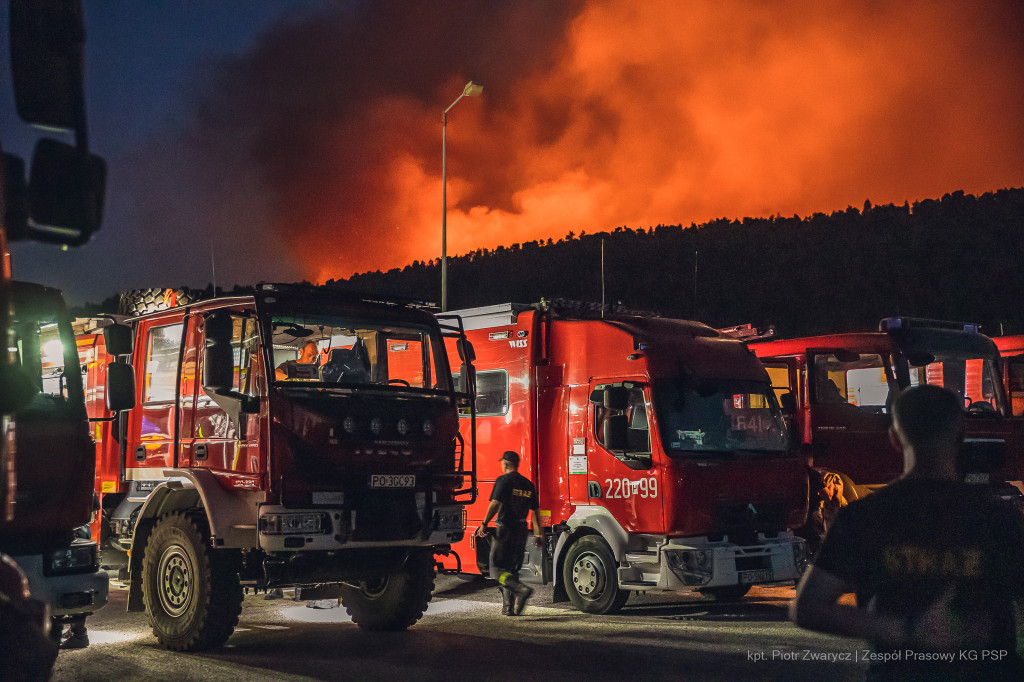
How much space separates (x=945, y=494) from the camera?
9.55 feet

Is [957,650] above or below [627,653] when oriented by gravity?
above

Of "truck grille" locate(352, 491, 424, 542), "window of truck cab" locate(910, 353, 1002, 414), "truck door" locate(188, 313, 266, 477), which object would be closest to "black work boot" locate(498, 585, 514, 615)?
"truck grille" locate(352, 491, 424, 542)

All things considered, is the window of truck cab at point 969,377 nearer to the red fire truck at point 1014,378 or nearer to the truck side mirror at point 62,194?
Result: the red fire truck at point 1014,378

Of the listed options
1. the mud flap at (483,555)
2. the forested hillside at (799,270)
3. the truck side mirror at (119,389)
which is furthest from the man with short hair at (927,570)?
the forested hillside at (799,270)

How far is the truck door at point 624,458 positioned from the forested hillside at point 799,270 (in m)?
37.1

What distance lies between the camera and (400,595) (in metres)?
10.0

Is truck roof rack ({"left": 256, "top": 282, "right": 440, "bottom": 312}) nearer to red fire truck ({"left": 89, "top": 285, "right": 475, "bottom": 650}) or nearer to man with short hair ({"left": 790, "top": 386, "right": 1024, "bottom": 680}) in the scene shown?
red fire truck ({"left": 89, "top": 285, "right": 475, "bottom": 650})

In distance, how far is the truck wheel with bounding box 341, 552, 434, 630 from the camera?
394 inches

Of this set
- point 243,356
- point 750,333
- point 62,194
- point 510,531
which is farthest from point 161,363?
point 750,333

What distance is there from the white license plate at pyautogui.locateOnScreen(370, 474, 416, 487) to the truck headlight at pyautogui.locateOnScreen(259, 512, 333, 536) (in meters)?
0.52

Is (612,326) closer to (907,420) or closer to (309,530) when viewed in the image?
(309,530)

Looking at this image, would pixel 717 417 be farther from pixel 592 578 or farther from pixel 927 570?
pixel 927 570

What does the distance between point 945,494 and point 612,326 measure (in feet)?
28.4

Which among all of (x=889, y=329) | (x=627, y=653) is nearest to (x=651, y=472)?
(x=627, y=653)
